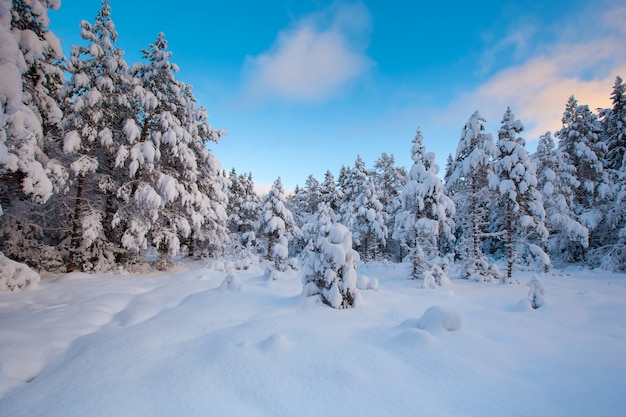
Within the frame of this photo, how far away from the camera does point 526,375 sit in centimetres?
380

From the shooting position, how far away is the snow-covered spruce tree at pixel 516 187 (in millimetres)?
14711

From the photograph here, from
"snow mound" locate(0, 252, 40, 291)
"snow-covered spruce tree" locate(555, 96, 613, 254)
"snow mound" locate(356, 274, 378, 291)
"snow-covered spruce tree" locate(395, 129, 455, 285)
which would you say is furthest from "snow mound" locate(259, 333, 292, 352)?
"snow-covered spruce tree" locate(555, 96, 613, 254)

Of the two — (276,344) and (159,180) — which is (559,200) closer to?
(276,344)

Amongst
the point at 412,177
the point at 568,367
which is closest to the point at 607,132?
the point at 412,177

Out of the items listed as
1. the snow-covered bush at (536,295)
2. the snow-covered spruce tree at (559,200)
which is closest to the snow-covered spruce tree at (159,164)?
the snow-covered bush at (536,295)

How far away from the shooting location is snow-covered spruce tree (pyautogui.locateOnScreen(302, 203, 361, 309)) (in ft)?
22.1

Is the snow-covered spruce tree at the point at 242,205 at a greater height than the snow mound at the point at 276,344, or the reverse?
the snow-covered spruce tree at the point at 242,205

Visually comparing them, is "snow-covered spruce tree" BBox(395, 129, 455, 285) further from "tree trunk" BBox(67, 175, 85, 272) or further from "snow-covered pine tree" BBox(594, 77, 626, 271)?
"tree trunk" BBox(67, 175, 85, 272)

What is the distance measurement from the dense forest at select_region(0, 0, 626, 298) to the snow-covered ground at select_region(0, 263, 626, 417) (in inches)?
87.2

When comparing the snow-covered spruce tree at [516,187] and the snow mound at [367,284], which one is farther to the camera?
the snow-covered spruce tree at [516,187]

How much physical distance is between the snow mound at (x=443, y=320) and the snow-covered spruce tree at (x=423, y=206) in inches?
429

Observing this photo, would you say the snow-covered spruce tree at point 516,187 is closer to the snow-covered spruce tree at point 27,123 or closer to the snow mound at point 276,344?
Answer: the snow mound at point 276,344

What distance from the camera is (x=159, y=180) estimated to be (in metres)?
12.9

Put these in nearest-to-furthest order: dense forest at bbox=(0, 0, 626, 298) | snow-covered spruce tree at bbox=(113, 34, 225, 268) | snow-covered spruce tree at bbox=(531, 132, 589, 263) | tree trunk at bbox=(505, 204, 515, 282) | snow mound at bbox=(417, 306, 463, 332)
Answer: snow mound at bbox=(417, 306, 463, 332), dense forest at bbox=(0, 0, 626, 298), snow-covered spruce tree at bbox=(113, 34, 225, 268), tree trunk at bbox=(505, 204, 515, 282), snow-covered spruce tree at bbox=(531, 132, 589, 263)
